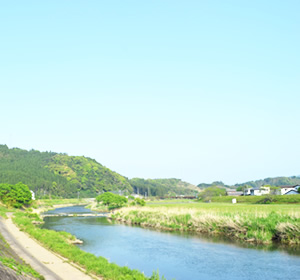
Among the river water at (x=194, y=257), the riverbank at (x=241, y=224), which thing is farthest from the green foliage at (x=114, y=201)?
the river water at (x=194, y=257)

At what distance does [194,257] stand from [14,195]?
68.7 metres

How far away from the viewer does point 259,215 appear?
41.5m

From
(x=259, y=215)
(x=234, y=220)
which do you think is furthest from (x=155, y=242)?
(x=259, y=215)

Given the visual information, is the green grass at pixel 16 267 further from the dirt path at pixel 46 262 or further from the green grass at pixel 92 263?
the green grass at pixel 92 263

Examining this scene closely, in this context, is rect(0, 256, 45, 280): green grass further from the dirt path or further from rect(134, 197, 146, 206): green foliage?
rect(134, 197, 146, 206): green foliage

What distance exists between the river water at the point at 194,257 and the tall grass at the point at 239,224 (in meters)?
3.25

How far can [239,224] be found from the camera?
137 ft

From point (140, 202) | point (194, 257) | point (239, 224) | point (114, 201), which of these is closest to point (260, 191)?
point (114, 201)

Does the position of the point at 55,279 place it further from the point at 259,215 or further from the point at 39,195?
the point at 39,195

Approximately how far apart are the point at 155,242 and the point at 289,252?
50.8 ft

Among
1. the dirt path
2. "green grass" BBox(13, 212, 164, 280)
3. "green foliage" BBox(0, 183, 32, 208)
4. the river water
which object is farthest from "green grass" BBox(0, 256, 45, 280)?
"green foliage" BBox(0, 183, 32, 208)

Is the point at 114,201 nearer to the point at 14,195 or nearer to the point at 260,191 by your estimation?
the point at 14,195

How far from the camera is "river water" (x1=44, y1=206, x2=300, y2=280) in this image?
26406 mm

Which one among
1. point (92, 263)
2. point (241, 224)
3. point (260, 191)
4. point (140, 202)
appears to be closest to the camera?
point (92, 263)
